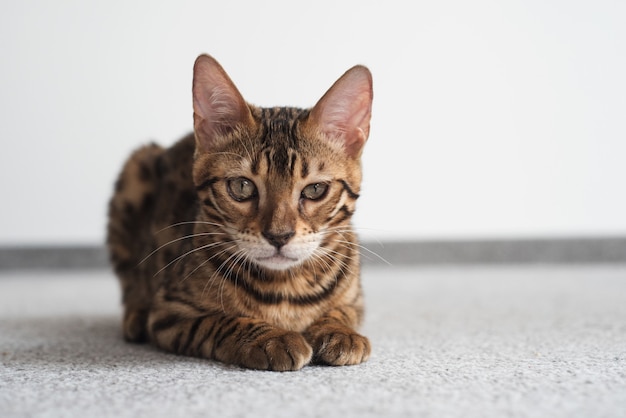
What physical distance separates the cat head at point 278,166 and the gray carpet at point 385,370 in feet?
0.81

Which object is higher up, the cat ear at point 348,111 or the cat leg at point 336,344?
the cat ear at point 348,111

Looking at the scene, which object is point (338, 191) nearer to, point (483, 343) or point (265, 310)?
point (265, 310)

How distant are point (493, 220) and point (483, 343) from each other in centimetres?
161

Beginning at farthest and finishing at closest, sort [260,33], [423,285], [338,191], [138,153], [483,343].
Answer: [260,33]
[423,285]
[138,153]
[483,343]
[338,191]

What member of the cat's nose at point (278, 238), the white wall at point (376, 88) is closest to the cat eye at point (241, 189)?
the cat's nose at point (278, 238)

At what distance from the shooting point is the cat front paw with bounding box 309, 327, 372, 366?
1.29 meters

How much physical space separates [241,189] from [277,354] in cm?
33

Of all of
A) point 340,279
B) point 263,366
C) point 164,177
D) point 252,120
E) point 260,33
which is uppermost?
point 260,33

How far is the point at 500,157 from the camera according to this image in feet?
9.86

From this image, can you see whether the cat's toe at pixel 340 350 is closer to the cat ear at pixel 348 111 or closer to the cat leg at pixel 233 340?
the cat leg at pixel 233 340

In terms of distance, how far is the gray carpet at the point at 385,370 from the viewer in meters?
1.02

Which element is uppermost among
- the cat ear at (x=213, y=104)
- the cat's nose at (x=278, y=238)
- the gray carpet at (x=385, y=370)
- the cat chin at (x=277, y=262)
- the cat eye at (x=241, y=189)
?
the cat ear at (x=213, y=104)

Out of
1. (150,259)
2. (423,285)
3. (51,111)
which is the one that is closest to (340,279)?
(150,259)

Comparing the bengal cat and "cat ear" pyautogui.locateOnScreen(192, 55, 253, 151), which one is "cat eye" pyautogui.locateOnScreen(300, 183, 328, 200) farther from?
"cat ear" pyautogui.locateOnScreen(192, 55, 253, 151)
